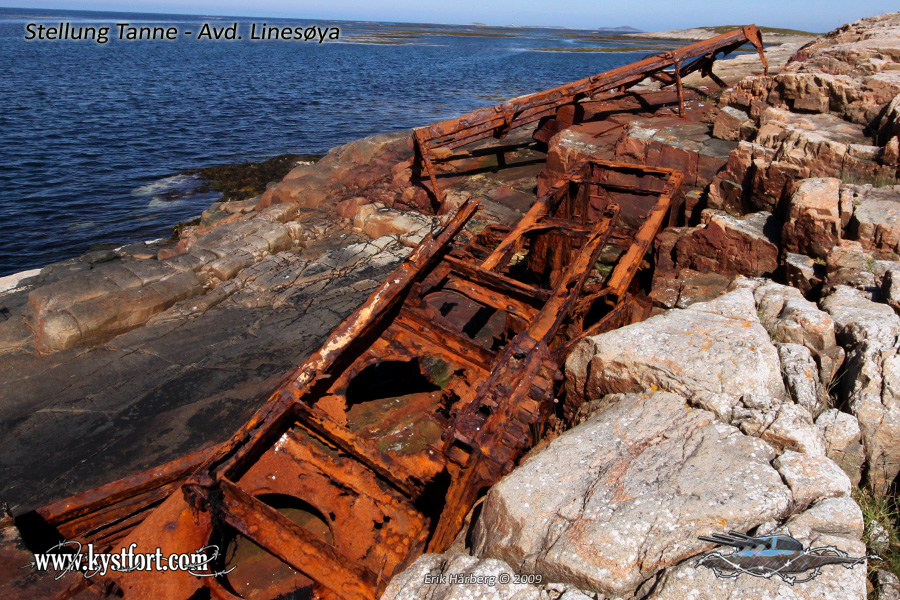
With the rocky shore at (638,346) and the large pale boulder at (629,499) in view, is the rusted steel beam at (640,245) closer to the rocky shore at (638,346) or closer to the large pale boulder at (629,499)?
the rocky shore at (638,346)

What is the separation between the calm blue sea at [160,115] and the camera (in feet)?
47.2

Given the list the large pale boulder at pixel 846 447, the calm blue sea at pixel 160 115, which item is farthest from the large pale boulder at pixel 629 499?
the calm blue sea at pixel 160 115

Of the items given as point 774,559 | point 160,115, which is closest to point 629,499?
point 774,559

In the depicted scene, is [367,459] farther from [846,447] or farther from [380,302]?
[846,447]

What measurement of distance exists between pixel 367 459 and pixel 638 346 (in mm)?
1794

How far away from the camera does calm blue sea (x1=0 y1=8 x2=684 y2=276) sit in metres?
14.4

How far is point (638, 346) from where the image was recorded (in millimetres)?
3506

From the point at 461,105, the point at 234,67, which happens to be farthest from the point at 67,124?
the point at 234,67

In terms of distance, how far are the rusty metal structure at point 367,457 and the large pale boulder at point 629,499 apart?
426 mm

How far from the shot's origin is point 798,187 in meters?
5.15
